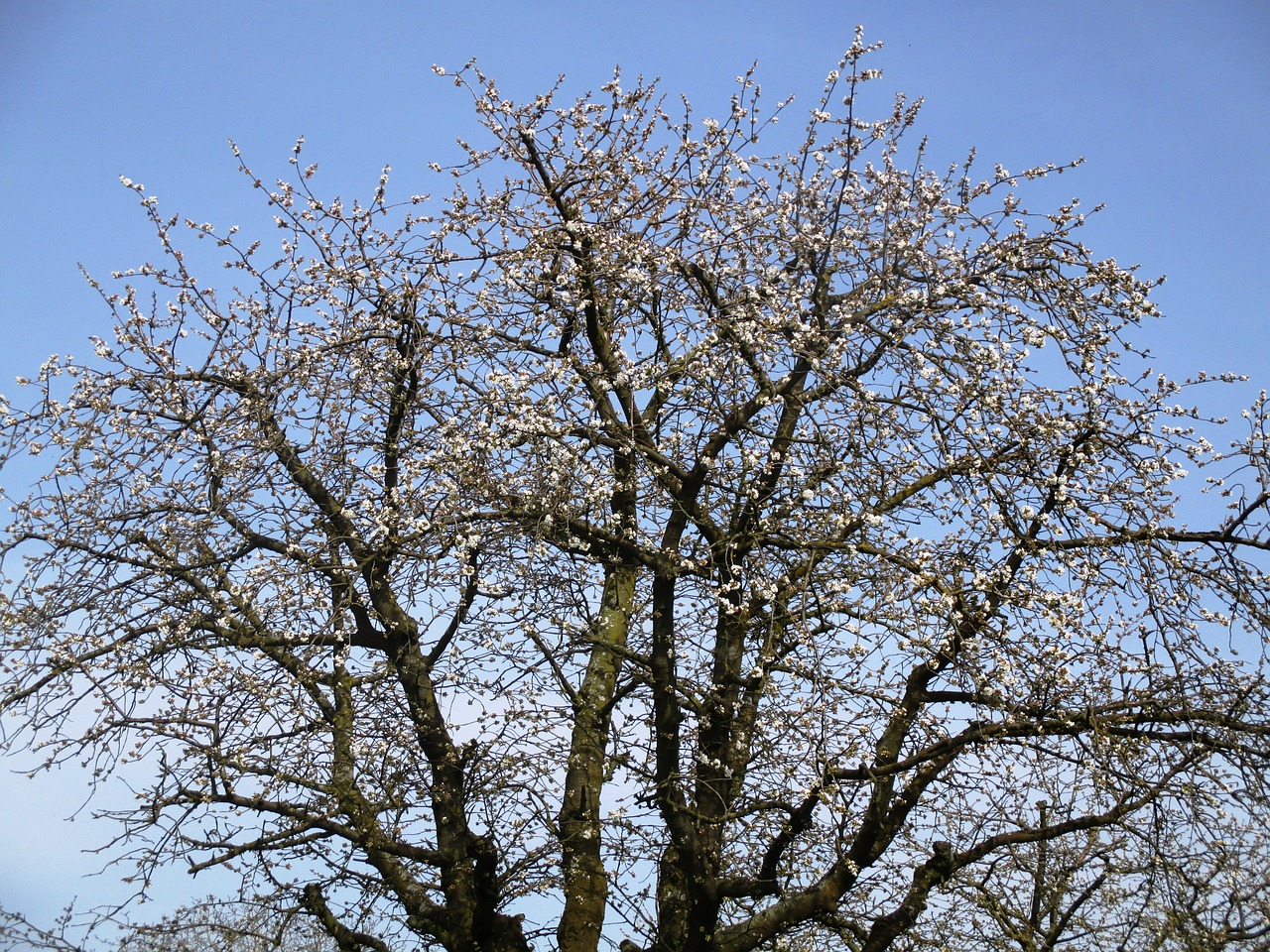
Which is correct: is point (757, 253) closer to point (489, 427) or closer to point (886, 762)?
point (489, 427)

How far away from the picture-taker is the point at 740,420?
7801 mm

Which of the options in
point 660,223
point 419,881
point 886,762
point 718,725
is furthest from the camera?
point 660,223

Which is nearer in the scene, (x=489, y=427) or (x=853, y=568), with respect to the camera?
(x=853, y=568)

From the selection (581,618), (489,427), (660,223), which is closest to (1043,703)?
(581,618)

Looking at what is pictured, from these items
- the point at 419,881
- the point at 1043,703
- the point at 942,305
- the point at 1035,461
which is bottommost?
the point at 419,881

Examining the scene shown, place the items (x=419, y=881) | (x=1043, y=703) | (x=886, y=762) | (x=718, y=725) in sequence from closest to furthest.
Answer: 1. (x=1043, y=703)
2. (x=886, y=762)
3. (x=718, y=725)
4. (x=419, y=881)

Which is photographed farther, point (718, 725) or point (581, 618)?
point (581, 618)

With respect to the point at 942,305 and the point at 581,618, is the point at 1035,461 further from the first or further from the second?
the point at 581,618

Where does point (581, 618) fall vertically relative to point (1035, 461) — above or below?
below

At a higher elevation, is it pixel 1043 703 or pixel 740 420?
pixel 740 420

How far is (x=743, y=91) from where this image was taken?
845cm

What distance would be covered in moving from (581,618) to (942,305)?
3479mm

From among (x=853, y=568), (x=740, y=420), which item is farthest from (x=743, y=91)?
(x=853, y=568)

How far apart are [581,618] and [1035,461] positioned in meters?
3.38
